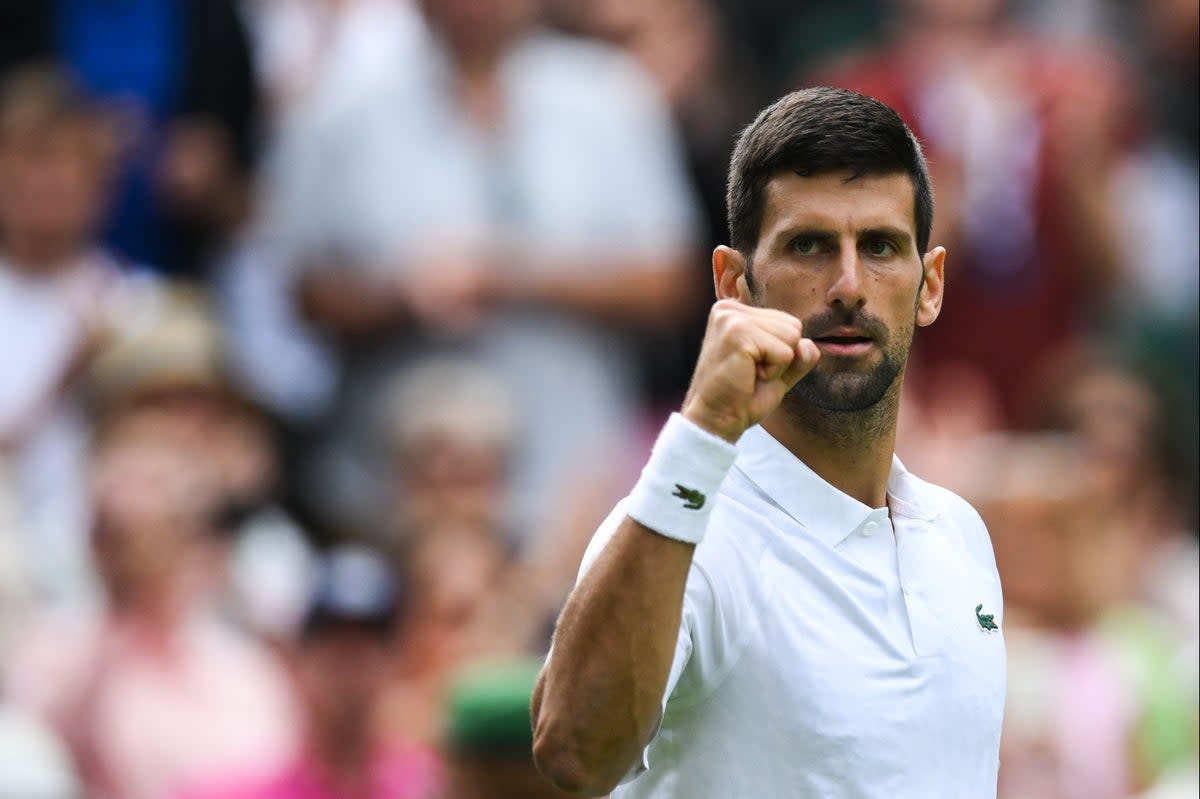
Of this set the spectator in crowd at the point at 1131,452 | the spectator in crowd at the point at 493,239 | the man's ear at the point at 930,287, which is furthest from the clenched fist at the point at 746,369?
the spectator in crowd at the point at 1131,452

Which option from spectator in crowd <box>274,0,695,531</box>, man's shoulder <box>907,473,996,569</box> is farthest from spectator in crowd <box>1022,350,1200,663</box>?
man's shoulder <box>907,473,996,569</box>

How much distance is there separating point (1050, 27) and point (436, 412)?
3505 millimetres

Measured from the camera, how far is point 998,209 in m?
7.86

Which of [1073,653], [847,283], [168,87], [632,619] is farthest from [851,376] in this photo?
[168,87]

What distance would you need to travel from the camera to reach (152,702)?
6348 millimetres

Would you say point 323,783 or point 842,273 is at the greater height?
point 842,273

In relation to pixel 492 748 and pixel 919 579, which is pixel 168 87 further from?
pixel 919 579

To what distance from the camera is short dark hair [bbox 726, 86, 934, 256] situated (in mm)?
2877

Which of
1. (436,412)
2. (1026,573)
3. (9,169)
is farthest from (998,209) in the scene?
(9,169)

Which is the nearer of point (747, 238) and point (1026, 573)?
point (747, 238)

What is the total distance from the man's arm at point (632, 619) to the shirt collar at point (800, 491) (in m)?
0.26

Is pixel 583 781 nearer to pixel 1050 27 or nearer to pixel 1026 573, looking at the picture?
pixel 1026 573

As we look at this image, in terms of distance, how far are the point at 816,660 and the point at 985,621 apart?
389 millimetres

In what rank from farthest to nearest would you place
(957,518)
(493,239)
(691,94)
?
1. (691,94)
2. (493,239)
3. (957,518)
